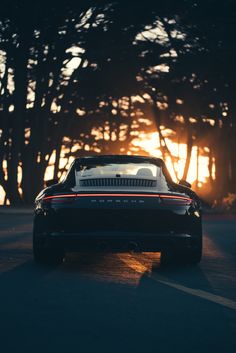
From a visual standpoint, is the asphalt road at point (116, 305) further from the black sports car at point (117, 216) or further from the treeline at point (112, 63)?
the treeline at point (112, 63)

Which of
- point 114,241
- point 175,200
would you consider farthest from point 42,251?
point 175,200

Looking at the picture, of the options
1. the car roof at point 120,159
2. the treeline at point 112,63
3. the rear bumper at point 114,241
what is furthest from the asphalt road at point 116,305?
the treeline at point 112,63

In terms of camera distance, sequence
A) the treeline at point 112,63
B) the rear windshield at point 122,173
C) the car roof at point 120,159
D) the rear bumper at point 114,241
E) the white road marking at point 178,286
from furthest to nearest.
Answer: the treeline at point 112,63
the car roof at point 120,159
the rear windshield at point 122,173
the rear bumper at point 114,241
the white road marking at point 178,286

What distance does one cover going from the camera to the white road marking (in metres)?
8.95

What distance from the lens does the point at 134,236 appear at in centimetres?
1122

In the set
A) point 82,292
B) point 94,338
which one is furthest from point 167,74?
point 94,338

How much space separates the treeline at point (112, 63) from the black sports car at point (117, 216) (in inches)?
750

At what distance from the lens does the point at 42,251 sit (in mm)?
11984

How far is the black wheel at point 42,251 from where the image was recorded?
38.2 ft

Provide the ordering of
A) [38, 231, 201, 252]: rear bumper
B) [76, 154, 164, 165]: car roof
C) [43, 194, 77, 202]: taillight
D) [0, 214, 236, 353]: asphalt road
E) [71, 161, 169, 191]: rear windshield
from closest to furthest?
[0, 214, 236, 353]: asphalt road < [38, 231, 201, 252]: rear bumper < [43, 194, 77, 202]: taillight < [71, 161, 169, 191]: rear windshield < [76, 154, 164, 165]: car roof

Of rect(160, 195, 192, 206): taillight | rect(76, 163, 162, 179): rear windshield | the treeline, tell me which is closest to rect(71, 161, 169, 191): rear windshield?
rect(76, 163, 162, 179): rear windshield

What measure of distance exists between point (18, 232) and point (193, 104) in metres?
19.1

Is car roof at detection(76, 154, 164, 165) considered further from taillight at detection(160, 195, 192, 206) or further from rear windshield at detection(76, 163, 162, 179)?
taillight at detection(160, 195, 192, 206)

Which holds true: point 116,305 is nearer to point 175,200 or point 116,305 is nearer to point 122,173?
point 175,200
